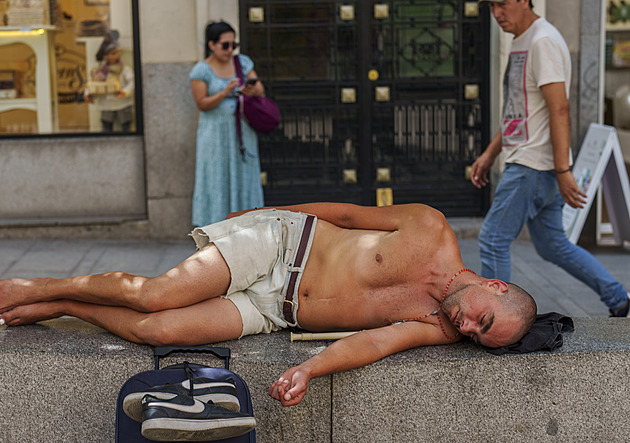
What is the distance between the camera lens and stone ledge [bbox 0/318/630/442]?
3658mm

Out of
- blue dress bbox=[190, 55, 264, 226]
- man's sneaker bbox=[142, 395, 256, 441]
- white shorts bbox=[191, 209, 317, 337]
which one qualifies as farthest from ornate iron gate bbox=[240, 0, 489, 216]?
man's sneaker bbox=[142, 395, 256, 441]

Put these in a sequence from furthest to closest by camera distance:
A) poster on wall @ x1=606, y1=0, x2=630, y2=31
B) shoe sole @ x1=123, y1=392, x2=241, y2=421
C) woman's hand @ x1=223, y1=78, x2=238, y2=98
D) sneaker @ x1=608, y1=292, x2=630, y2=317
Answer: poster on wall @ x1=606, y1=0, x2=630, y2=31, woman's hand @ x1=223, y1=78, x2=238, y2=98, sneaker @ x1=608, y1=292, x2=630, y2=317, shoe sole @ x1=123, y1=392, x2=241, y2=421

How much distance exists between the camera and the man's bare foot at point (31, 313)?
3973mm

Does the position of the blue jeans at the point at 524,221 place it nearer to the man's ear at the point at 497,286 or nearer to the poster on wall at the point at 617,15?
the man's ear at the point at 497,286

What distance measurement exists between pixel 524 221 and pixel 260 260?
1951 millimetres

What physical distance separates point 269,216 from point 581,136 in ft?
16.4

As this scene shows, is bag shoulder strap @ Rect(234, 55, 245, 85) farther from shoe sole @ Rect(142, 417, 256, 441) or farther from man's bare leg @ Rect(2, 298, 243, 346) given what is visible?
shoe sole @ Rect(142, 417, 256, 441)

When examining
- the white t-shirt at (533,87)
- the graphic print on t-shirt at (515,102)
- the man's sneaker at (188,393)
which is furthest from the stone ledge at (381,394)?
the graphic print on t-shirt at (515,102)

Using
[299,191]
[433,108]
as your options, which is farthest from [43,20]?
[433,108]

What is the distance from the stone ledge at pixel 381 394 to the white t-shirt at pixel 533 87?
1.65 metres

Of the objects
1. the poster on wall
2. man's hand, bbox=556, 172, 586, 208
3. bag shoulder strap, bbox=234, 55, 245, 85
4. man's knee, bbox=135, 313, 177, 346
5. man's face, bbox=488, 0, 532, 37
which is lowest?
man's knee, bbox=135, 313, 177, 346

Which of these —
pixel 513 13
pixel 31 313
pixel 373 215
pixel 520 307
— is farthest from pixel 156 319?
pixel 513 13

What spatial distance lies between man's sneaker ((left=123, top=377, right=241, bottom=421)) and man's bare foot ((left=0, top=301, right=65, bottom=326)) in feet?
3.45

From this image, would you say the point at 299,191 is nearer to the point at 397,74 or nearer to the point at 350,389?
the point at 397,74
